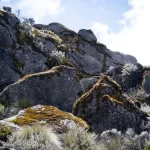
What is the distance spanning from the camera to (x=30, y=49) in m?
40.3

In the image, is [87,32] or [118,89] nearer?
[118,89]

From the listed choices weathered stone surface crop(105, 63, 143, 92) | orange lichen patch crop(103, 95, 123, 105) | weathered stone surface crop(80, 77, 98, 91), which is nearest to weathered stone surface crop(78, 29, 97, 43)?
weathered stone surface crop(105, 63, 143, 92)

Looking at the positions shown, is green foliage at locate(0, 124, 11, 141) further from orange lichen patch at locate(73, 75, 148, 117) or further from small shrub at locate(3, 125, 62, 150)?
orange lichen patch at locate(73, 75, 148, 117)

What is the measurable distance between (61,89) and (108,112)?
773 cm

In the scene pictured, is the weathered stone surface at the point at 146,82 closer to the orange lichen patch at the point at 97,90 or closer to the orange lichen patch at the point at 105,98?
the orange lichen patch at the point at 97,90

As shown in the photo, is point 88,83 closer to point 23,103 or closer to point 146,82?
point 146,82

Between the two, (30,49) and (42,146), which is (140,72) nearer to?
(30,49)

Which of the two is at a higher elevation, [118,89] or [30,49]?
[30,49]

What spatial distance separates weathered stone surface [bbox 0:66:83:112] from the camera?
78.5ft

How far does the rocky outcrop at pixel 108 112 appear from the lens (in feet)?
59.6

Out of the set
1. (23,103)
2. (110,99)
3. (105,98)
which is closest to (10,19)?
(23,103)

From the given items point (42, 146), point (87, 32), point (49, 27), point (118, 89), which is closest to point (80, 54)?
point (87, 32)

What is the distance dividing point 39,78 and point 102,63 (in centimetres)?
3487

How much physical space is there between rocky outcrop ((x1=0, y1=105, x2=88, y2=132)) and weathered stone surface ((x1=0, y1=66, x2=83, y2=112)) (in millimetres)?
9595
